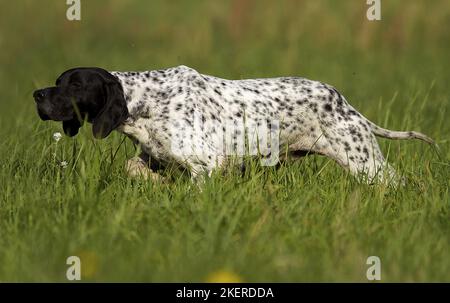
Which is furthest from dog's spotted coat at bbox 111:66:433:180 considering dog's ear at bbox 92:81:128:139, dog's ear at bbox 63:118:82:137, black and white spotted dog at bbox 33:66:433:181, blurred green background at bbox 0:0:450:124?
blurred green background at bbox 0:0:450:124

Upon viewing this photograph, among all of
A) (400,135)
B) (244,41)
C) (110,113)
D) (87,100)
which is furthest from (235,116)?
(244,41)

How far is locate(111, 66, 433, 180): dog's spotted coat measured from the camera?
6426mm

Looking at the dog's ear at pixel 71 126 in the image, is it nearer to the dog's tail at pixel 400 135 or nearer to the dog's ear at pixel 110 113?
the dog's ear at pixel 110 113

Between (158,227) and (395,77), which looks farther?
(395,77)

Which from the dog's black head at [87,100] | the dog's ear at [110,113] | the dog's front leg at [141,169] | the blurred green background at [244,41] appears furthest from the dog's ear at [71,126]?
the blurred green background at [244,41]

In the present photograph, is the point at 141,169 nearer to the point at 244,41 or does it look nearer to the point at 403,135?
the point at 403,135

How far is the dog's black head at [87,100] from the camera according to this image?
6.34 meters

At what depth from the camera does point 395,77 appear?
1167 centimetres

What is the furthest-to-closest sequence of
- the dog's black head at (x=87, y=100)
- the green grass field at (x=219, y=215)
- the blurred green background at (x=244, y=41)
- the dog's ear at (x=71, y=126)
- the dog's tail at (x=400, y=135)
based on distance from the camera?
the blurred green background at (x=244, y=41) < the dog's tail at (x=400, y=135) < the dog's ear at (x=71, y=126) < the dog's black head at (x=87, y=100) < the green grass field at (x=219, y=215)

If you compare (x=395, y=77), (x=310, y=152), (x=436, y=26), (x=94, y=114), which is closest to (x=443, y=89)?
(x=395, y=77)

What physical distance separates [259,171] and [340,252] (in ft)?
5.38

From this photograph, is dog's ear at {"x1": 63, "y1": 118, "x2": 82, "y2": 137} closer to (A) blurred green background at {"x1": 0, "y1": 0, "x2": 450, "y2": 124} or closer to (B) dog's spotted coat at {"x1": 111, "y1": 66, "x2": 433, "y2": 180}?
(B) dog's spotted coat at {"x1": 111, "y1": 66, "x2": 433, "y2": 180}

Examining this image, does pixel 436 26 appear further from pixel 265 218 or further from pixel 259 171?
pixel 265 218
